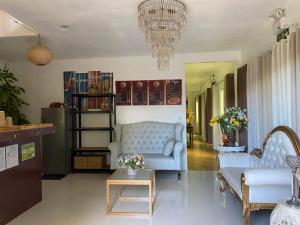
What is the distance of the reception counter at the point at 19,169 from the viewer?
2910 millimetres

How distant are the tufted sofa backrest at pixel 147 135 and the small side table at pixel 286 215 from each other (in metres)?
3.31

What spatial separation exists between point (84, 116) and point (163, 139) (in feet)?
6.37

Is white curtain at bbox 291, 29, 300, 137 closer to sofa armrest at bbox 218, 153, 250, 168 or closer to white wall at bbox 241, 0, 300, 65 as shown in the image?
white wall at bbox 241, 0, 300, 65

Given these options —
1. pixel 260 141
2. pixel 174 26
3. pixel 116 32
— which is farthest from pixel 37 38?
pixel 260 141

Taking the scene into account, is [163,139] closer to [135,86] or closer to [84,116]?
[135,86]

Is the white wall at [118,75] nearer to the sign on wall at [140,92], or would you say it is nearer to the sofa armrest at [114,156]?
the sign on wall at [140,92]

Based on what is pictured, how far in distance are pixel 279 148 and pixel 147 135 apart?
118 inches

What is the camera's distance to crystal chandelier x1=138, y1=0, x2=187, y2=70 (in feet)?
9.26

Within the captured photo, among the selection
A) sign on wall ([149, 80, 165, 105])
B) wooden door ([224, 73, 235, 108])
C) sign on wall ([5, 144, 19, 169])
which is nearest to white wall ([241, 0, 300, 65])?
wooden door ([224, 73, 235, 108])

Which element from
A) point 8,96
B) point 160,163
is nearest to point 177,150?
point 160,163

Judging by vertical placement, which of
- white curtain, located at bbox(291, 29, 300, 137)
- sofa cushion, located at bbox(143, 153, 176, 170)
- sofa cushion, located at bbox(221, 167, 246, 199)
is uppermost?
white curtain, located at bbox(291, 29, 300, 137)

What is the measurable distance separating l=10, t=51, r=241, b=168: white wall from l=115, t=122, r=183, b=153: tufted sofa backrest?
0.29 meters

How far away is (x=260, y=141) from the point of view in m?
4.08

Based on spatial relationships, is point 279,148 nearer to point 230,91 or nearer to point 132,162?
point 132,162
